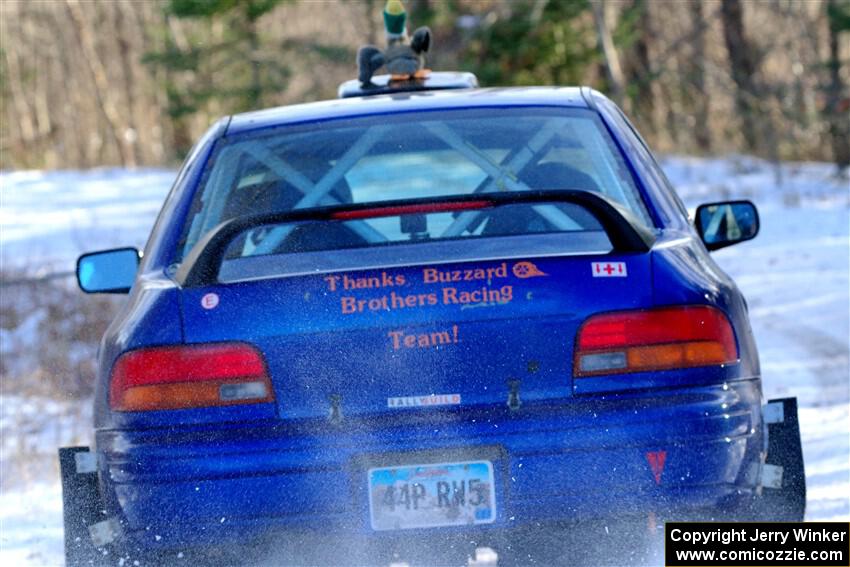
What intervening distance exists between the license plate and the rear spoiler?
63 cm

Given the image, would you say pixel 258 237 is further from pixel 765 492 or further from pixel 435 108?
pixel 765 492

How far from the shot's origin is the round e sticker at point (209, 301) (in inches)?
143

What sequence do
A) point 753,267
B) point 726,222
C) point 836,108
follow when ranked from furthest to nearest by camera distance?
point 836,108 → point 753,267 → point 726,222

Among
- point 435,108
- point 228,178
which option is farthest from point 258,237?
point 435,108

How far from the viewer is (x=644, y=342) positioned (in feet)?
11.7

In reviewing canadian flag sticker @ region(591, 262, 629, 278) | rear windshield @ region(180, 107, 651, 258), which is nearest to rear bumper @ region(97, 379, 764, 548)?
canadian flag sticker @ region(591, 262, 629, 278)

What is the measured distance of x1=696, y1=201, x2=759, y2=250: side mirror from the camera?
4.78 meters

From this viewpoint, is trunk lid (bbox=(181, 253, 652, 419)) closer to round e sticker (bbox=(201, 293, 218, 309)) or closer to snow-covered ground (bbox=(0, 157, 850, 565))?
round e sticker (bbox=(201, 293, 218, 309))

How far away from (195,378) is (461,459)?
0.66m

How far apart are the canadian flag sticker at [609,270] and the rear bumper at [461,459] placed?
0.30 meters

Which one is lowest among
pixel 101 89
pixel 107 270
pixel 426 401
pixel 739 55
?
pixel 426 401

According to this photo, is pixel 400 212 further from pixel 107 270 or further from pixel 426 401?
pixel 107 270

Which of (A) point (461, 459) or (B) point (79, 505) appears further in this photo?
(B) point (79, 505)

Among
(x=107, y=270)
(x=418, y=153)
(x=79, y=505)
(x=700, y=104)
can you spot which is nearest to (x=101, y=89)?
(x=700, y=104)
